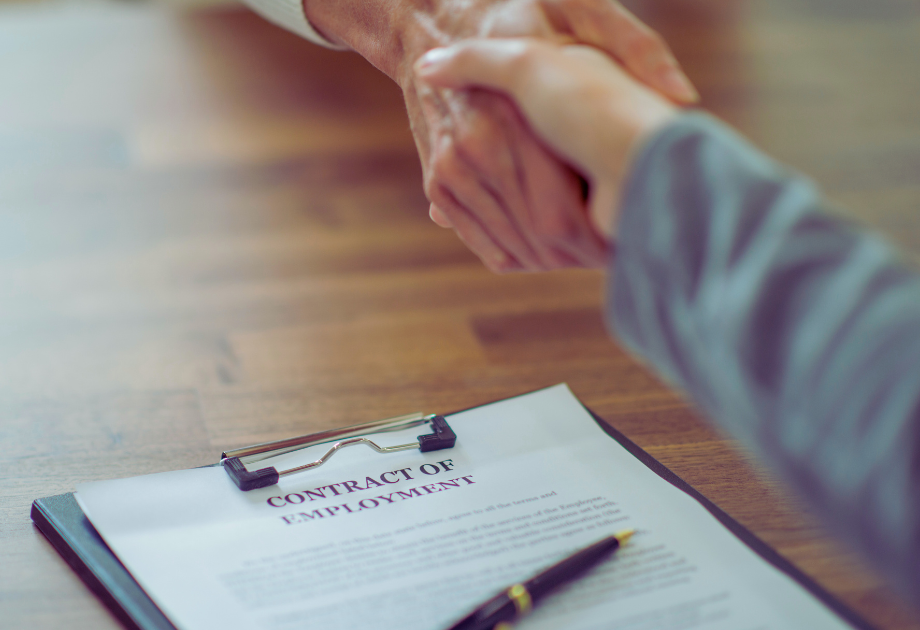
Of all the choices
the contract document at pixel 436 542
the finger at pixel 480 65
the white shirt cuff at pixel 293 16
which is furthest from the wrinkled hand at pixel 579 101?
the white shirt cuff at pixel 293 16

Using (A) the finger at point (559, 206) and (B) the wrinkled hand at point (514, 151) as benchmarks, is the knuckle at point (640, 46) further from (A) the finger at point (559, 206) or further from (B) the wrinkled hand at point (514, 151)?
(A) the finger at point (559, 206)

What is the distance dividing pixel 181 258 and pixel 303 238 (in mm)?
128

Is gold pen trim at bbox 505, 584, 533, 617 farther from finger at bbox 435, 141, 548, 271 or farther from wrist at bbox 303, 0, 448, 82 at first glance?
wrist at bbox 303, 0, 448, 82

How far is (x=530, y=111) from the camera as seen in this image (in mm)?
453

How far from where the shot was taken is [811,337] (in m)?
0.30

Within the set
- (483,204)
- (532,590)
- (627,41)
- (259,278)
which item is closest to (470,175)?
(483,204)

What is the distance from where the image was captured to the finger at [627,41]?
52 cm

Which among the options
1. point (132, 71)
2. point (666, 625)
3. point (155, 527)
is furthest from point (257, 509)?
point (132, 71)

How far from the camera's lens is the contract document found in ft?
1.30

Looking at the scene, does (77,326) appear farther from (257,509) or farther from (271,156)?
(271,156)

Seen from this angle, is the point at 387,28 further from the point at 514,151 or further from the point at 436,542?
the point at 436,542

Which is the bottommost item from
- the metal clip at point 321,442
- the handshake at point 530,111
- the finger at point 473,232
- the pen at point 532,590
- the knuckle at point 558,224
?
the metal clip at point 321,442

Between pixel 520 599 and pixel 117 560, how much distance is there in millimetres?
202

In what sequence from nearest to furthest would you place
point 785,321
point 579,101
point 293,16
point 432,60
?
point 785,321 < point 579,101 < point 432,60 < point 293,16
